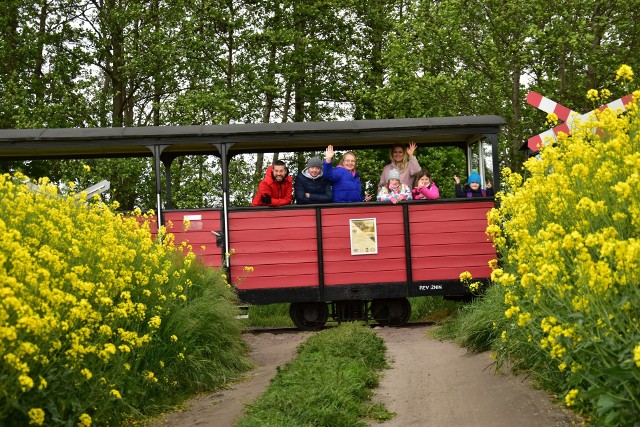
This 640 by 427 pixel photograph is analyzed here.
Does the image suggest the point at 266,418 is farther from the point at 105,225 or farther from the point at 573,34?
the point at 573,34

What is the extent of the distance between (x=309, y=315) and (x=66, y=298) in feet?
29.8

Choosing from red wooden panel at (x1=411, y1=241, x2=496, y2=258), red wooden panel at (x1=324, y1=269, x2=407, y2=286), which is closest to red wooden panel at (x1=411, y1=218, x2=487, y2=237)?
red wooden panel at (x1=411, y1=241, x2=496, y2=258)

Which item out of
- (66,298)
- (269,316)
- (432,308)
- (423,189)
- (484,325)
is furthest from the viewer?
(269,316)

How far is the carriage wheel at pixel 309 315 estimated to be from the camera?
14375 mm

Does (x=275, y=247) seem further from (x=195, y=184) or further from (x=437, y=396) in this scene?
(x=195, y=184)

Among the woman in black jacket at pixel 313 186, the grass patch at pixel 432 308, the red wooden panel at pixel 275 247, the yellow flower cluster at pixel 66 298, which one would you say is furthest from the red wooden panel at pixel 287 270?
the yellow flower cluster at pixel 66 298

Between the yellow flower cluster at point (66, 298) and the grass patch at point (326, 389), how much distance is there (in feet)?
3.70

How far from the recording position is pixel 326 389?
723 centimetres

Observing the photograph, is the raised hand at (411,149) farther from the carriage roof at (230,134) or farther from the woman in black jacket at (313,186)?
the woman in black jacket at (313,186)

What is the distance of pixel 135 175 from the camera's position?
23.6 metres

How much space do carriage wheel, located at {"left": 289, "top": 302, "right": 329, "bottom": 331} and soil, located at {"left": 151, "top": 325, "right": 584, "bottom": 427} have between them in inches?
134

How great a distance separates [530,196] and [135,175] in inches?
706

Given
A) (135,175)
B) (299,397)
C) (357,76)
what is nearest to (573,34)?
(357,76)

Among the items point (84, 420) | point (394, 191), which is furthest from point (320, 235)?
point (84, 420)
